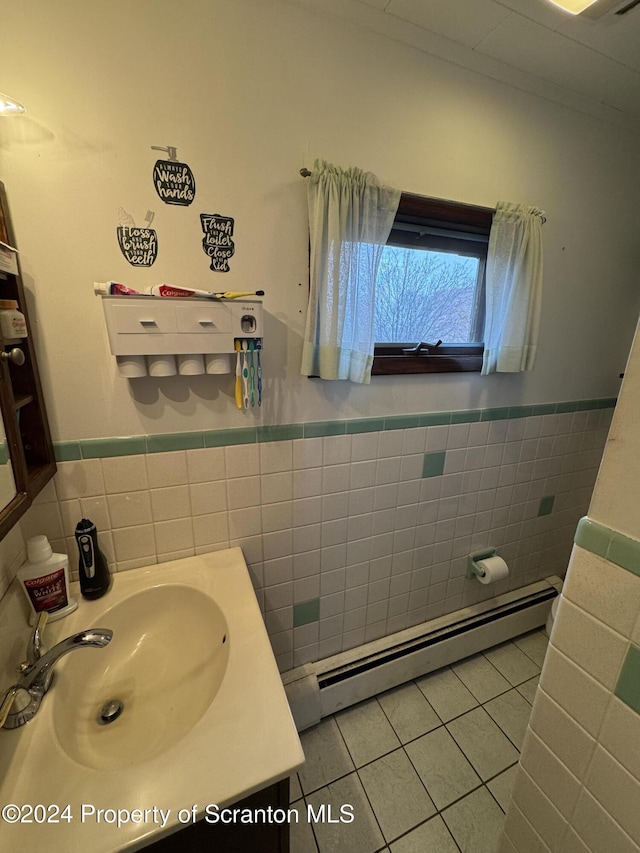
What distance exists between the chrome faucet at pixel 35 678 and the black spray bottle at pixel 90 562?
0.54 feet

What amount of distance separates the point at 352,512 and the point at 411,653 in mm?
762

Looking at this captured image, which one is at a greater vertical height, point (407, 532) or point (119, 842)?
point (119, 842)

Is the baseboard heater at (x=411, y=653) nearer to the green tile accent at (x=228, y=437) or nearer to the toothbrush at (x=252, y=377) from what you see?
the green tile accent at (x=228, y=437)

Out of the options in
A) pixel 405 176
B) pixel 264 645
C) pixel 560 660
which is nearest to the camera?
pixel 560 660

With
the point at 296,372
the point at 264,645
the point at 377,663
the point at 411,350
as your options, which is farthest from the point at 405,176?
the point at 377,663

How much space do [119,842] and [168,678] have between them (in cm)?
38

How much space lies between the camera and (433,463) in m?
1.34

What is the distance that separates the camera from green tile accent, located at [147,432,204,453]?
Result: 0.95 metres

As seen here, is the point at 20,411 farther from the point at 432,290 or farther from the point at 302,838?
the point at 302,838

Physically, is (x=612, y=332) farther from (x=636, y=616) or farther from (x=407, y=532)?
(x=636, y=616)

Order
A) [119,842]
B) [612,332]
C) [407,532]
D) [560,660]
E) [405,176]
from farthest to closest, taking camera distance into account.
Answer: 1. [612,332]
2. [407,532]
3. [405,176]
4. [560,660]
5. [119,842]

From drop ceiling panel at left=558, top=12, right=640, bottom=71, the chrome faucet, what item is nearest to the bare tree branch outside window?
drop ceiling panel at left=558, top=12, right=640, bottom=71

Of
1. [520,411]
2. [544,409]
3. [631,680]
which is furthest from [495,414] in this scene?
[631,680]

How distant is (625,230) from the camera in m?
1.44
